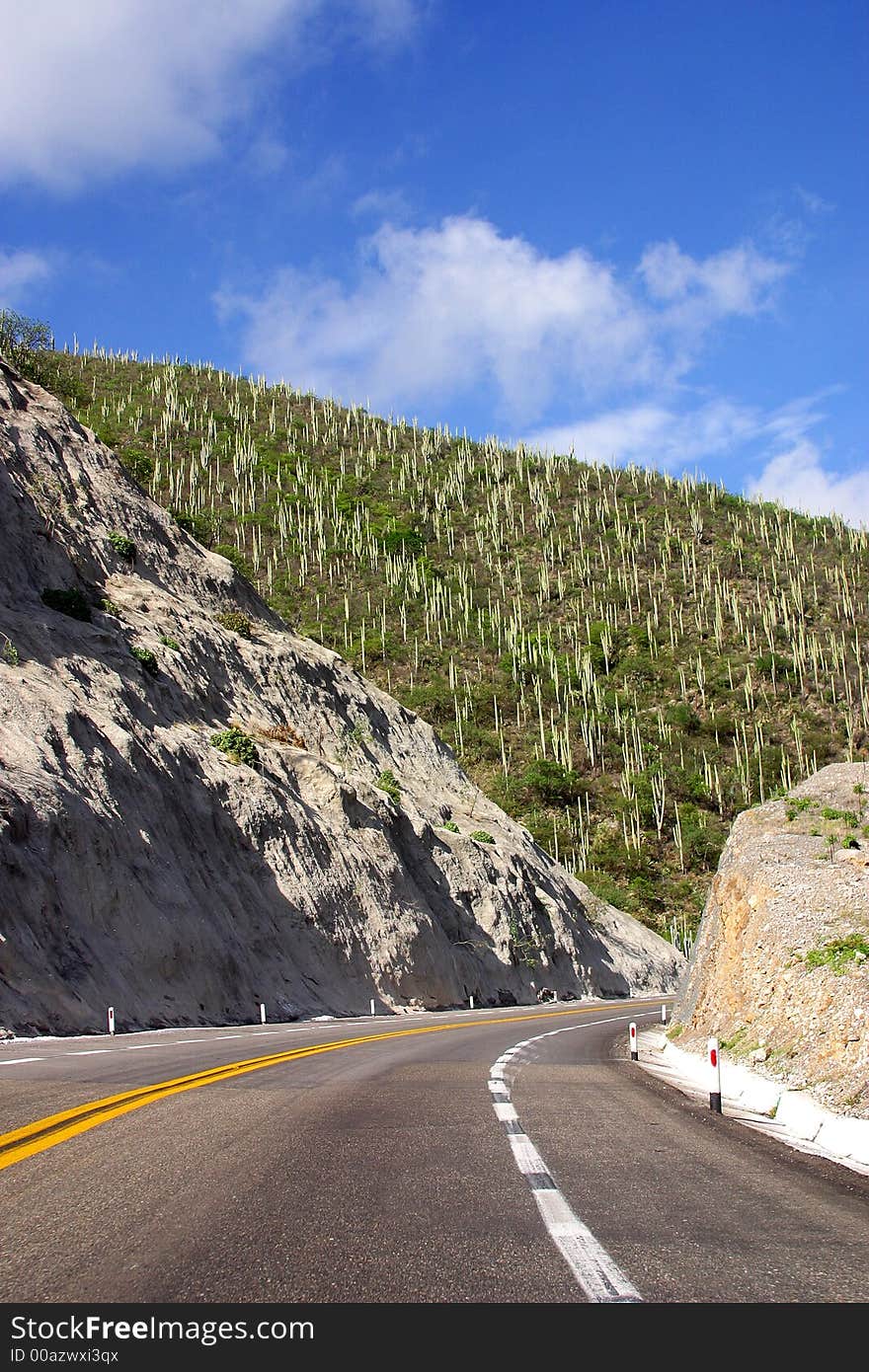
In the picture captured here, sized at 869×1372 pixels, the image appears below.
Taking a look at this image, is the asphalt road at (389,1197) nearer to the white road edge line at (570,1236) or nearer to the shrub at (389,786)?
the white road edge line at (570,1236)

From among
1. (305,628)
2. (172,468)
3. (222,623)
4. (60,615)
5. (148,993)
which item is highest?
(172,468)

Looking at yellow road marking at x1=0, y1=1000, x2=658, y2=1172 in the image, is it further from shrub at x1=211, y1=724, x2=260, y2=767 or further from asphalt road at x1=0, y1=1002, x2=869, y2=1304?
shrub at x1=211, y1=724, x2=260, y2=767

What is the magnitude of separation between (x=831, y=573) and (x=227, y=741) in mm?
82787

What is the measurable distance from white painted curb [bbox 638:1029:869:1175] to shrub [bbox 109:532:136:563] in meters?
32.5

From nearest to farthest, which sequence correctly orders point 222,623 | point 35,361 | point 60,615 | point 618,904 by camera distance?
point 60,615 < point 222,623 < point 35,361 < point 618,904

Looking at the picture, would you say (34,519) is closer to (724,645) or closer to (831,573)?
(724,645)

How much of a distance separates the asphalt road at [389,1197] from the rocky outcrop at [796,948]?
1857mm

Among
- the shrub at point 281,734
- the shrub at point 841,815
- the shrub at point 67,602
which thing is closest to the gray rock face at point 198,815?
the shrub at point 281,734

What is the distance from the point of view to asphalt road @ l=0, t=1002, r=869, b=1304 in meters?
4.02

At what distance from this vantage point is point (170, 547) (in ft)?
151

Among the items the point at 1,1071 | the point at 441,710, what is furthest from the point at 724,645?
the point at 1,1071

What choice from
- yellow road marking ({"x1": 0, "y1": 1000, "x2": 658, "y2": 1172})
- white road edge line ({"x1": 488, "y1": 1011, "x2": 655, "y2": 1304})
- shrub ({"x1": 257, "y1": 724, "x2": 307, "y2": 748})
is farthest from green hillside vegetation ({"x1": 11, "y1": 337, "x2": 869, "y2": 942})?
white road edge line ({"x1": 488, "y1": 1011, "x2": 655, "y2": 1304})

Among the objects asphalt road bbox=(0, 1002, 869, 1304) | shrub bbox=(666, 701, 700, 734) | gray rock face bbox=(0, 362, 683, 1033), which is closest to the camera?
asphalt road bbox=(0, 1002, 869, 1304)

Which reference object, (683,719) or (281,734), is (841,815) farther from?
(683,719)
